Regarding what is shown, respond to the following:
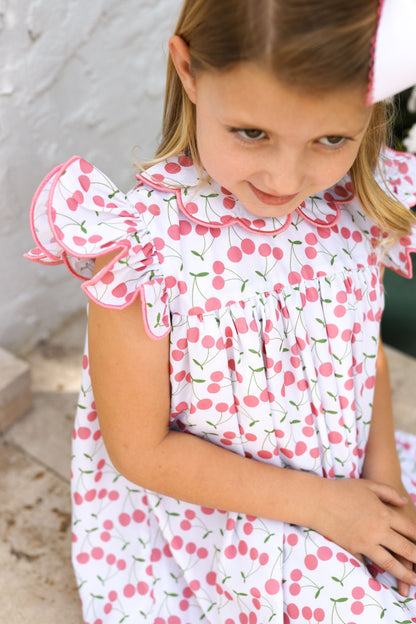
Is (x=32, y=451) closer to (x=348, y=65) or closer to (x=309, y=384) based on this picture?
(x=309, y=384)

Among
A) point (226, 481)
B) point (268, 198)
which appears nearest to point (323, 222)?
point (268, 198)

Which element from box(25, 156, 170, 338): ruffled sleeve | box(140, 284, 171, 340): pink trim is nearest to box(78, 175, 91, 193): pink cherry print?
box(25, 156, 170, 338): ruffled sleeve

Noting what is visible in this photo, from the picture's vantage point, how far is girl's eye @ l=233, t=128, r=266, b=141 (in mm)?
745

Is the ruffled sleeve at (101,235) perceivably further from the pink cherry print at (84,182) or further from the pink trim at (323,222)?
the pink trim at (323,222)

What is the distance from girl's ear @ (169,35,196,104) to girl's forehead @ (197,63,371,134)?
0.18ft

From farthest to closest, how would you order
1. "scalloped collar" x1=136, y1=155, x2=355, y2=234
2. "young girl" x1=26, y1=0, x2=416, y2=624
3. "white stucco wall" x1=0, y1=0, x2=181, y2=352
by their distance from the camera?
"white stucco wall" x1=0, y1=0, x2=181, y2=352 < "scalloped collar" x1=136, y1=155, x2=355, y2=234 < "young girl" x1=26, y1=0, x2=416, y2=624

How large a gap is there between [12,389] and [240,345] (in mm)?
671

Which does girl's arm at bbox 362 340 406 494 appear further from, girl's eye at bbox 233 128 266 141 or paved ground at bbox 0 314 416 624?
girl's eye at bbox 233 128 266 141

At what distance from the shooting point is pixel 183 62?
30.8 inches

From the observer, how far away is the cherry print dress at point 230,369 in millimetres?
817

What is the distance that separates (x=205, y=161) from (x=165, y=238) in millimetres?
108

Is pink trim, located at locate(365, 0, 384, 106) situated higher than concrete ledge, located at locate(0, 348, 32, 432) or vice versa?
pink trim, located at locate(365, 0, 384, 106)

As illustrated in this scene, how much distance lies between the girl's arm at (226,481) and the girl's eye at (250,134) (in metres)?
0.30

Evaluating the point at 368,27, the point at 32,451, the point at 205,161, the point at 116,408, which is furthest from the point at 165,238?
the point at 32,451
